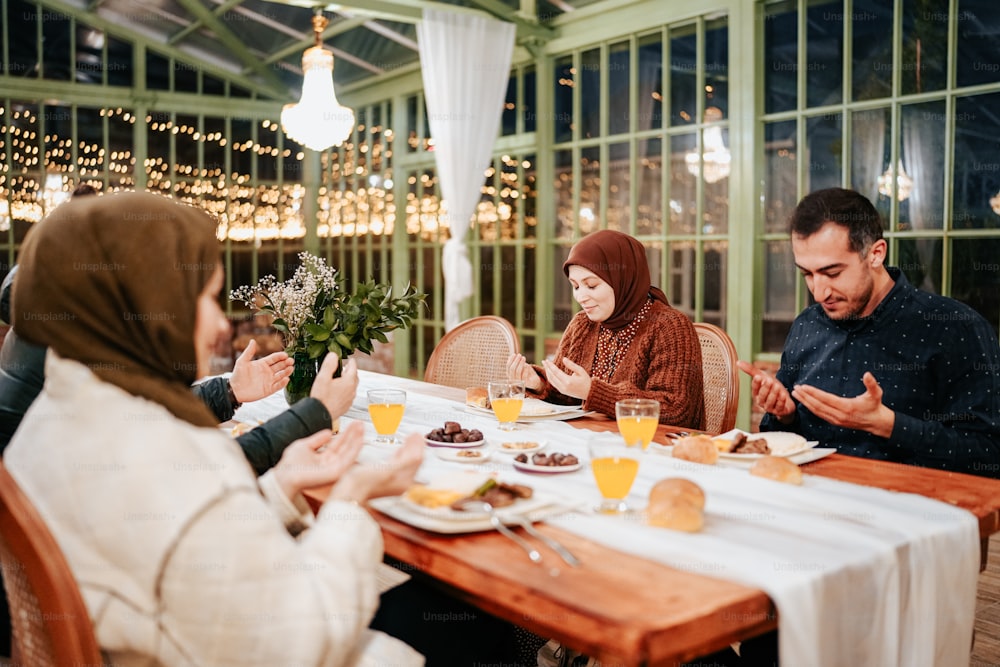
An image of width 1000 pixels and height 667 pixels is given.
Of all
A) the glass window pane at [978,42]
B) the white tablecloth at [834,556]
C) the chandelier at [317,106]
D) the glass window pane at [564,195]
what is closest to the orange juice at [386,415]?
the white tablecloth at [834,556]

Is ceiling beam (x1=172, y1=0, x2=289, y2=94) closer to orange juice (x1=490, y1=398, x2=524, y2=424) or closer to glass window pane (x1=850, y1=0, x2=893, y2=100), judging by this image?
glass window pane (x1=850, y1=0, x2=893, y2=100)

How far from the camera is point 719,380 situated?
2.49 m

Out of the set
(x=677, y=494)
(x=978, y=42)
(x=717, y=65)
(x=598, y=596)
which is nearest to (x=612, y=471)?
(x=677, y=494)

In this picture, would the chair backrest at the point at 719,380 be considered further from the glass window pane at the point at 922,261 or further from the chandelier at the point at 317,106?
the chandelier at the point at 317,106

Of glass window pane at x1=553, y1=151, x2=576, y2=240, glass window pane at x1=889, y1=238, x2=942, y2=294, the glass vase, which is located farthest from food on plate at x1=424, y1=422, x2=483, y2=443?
glass window pane at x1=553, y1=151, x2=576, y2=240

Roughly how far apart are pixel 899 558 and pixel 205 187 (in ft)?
20.2

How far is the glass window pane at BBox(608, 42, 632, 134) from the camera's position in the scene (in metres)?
4.52

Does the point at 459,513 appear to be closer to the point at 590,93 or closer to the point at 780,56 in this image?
the point at 780,56

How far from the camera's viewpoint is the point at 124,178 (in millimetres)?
6199

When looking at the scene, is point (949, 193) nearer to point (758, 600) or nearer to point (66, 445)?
point (758, 600)

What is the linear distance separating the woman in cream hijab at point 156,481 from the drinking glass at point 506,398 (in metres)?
0.81

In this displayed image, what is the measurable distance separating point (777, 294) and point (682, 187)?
725 millimetres

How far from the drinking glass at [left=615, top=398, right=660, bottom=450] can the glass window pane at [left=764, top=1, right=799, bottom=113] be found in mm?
2684

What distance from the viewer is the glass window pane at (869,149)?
11.5 ft
